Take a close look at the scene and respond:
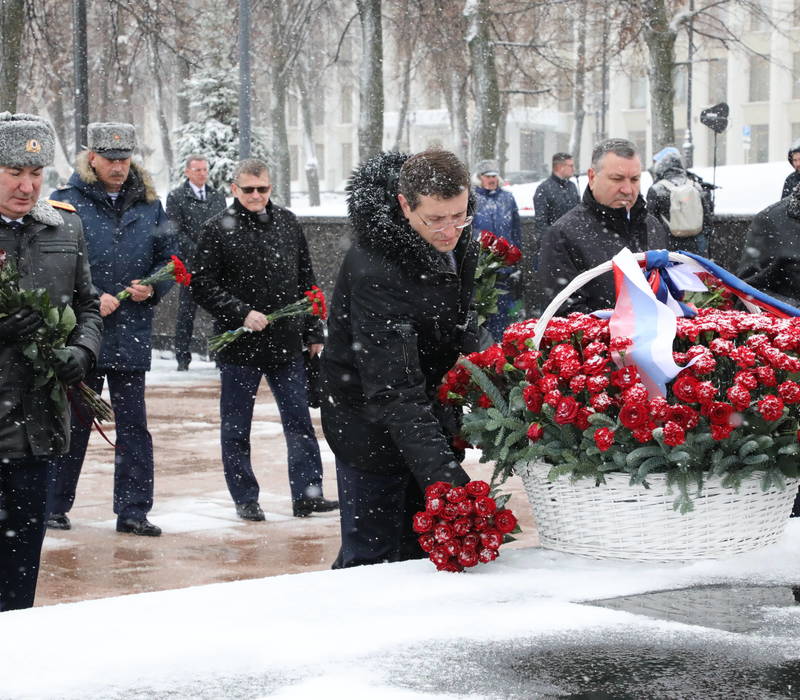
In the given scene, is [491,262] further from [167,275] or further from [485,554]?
[485,554]

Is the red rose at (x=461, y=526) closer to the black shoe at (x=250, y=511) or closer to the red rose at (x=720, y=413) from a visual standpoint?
the red rose at (x=720, y=413)

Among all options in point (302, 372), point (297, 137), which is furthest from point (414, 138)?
point (302, 372)

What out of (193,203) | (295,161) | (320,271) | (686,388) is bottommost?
(320,271)

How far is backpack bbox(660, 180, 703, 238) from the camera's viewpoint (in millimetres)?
12969

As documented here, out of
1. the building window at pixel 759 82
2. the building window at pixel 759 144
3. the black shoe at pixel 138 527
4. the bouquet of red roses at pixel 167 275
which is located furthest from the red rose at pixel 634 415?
the building window at pixel 759 144

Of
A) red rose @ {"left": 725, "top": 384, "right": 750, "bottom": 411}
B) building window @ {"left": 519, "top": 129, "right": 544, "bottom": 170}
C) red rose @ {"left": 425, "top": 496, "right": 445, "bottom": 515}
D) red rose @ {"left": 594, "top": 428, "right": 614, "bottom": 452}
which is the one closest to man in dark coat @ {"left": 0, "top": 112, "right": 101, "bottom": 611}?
red rose @ {"left": 425, "top": 496, "right": 445, "bottom": 515}

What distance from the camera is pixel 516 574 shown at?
369cm

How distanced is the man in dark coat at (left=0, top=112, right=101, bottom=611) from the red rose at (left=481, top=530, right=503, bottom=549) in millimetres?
1818

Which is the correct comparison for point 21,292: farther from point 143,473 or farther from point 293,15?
point 293,15

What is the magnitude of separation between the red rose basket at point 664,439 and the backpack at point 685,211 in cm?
917

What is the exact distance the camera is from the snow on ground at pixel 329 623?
279 centimetres

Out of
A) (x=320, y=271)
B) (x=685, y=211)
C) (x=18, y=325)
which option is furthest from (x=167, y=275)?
(x=320, y=271)

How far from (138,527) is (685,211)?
705 cm

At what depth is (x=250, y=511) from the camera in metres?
7.87
